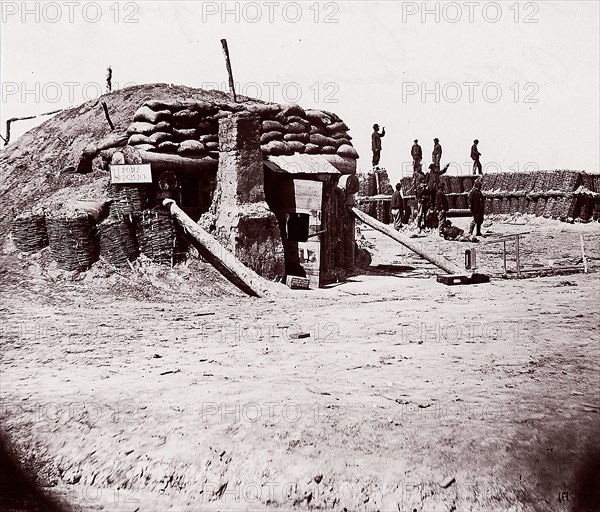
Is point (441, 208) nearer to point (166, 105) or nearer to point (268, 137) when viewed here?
point (268, 137)

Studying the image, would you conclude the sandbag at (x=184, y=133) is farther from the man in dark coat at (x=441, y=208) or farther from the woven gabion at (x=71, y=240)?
the man in dark coat at (x=441, y=208)

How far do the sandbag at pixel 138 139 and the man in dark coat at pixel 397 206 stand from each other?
30.5 feet

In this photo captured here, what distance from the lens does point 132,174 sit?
975cm

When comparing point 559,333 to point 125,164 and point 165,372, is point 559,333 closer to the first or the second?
point 165,372

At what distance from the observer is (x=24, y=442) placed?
15.7 ft

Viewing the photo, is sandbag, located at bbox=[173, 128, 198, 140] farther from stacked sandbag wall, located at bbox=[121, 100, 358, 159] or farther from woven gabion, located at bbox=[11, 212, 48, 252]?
woven gabion, located at bbox=[11, 212, 48, 252]

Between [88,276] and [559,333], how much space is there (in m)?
6.24

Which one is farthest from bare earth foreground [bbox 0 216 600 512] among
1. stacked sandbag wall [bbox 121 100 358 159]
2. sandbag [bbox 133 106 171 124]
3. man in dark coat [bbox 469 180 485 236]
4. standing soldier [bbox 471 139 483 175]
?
standing soldier [bbox 471 139 483 175]

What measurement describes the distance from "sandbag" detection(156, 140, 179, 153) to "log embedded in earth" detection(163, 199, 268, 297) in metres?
0.91

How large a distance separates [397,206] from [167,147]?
30.5 ft

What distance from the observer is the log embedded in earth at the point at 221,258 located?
9.00 meters

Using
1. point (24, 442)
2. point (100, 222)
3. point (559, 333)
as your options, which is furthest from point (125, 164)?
point (559, 333)

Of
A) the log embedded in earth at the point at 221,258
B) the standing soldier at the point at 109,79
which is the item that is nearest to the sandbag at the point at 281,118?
the log embedded in earth at the point at 221,258

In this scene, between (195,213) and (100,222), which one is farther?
(195,213)
